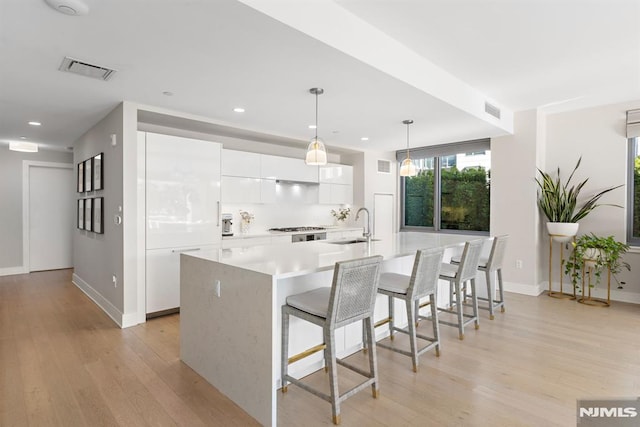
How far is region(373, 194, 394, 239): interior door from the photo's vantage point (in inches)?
262

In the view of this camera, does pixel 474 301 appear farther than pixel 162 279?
No

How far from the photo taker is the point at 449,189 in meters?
6.38

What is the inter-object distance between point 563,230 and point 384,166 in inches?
126

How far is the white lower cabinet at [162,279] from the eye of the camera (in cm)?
390

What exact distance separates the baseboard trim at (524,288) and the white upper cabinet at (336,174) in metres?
3.17

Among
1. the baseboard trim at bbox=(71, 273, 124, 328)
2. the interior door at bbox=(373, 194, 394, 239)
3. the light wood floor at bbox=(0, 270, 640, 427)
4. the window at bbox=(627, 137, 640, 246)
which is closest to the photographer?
the light wood floor at bbox=(0, 270, 640, 427)

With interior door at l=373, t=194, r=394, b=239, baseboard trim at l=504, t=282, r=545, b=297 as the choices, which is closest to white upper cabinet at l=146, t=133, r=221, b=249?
interior door at l=373, t=194, r=394, b=239

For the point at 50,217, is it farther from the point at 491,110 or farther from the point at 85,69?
the point at 491,110

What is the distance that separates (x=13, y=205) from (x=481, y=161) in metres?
8.41

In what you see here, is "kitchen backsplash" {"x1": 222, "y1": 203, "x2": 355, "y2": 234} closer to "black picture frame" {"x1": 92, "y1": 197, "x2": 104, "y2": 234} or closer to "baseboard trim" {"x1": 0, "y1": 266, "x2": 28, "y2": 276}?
"black picture frame" {"x1": 92, "y1": 197, "x2": 104, "y2": 234}

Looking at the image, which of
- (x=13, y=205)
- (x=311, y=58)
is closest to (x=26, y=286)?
(x=13, y=205)

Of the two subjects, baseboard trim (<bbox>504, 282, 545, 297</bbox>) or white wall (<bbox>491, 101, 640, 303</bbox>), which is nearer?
white wall (<bbox>491, 101, 640, 303</bbox>)

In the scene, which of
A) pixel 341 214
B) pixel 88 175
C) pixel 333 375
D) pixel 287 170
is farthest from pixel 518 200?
pixel 88 175

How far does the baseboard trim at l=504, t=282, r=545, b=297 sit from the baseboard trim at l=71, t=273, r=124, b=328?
16.8 ft
